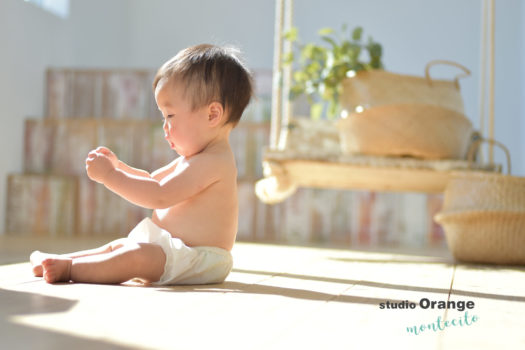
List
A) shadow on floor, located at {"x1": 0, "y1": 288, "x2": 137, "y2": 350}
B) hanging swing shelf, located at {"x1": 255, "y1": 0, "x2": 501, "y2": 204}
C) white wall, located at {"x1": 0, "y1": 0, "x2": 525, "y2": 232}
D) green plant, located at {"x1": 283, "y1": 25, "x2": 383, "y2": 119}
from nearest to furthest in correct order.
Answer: shadow on floor, located at {"x1": 0, "y1": 288, "x2": 137, "y2": 350} → hanging swing shelf, located at {"x1": 255, "y1": 0, "x2": 501, "y2": 204} → green plant, located at {"x1": 283, "y1": 25, "x2": 383, "y2": 119} → white wall, located at {"x1": 0, "y1": 0, "x2": 525, "y2": 232}

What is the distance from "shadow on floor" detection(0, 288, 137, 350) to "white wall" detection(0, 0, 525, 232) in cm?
201

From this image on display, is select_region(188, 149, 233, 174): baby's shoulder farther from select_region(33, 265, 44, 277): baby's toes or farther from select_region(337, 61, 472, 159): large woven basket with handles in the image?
select_region(337, 61, 472, 159): large woven basket with handles

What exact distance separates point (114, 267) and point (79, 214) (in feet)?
5.91

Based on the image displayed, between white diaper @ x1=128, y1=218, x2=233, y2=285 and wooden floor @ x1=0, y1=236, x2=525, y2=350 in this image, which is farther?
white diaper @ x1=128, y1=218, x2=233, y2=285

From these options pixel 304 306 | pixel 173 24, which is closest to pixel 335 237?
pixel 173 24

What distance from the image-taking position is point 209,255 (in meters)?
1.02

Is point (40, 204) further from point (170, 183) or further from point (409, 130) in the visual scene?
point (170, 183)

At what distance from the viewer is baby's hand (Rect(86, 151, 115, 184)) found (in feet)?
3.18

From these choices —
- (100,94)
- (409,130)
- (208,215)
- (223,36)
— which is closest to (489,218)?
(409,130)

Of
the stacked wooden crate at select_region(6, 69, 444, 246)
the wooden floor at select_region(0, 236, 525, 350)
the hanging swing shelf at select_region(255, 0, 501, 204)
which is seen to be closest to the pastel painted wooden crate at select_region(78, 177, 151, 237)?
the stacked wooden crate at select_region(6, 69, 444, 246)

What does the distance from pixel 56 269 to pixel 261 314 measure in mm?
354

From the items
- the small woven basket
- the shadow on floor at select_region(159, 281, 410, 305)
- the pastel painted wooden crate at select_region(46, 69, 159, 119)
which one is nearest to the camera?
the shadow on floor at select_region(159, 281, 410, 305)

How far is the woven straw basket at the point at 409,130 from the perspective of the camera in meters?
1.71

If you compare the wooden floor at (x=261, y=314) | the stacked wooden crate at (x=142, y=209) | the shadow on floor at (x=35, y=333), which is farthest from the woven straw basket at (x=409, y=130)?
the shadow on floor at (x=35, y=333)
